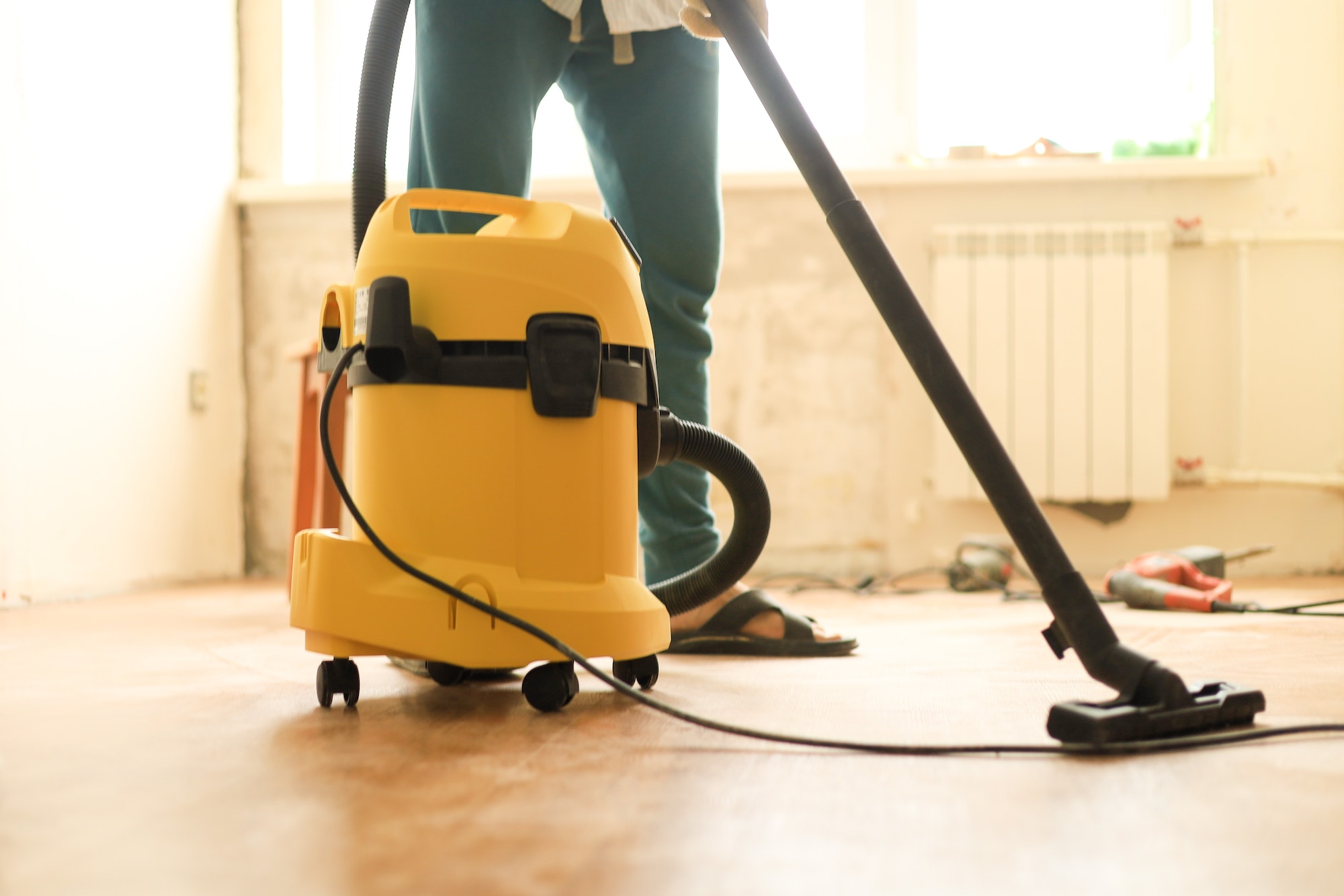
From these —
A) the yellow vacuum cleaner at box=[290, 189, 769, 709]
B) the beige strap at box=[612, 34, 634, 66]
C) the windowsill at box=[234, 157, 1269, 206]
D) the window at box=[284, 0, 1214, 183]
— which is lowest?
the yellow vacuum cleaner at box=[290, 189, 769, 709]

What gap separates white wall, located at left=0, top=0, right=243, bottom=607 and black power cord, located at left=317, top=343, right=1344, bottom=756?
5.24 ft

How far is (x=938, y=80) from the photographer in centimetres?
310

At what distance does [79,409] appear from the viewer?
2.26 m

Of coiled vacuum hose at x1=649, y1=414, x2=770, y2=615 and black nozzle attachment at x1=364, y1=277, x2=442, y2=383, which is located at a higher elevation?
black nozzle attachment at x1=364, y1=277, x2=442, y2=383

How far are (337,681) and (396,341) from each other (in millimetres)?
283

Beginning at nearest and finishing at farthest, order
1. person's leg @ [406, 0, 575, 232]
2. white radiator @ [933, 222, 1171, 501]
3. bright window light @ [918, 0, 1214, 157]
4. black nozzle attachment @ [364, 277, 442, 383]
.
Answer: black nozzle attachment @ [364, 277, 442, 383] → person's leg @ [406, 0, 575, 232] → white radiator @ [933, 222, 1171, 501] → bright window light @ [918, 0, 1214, 157]

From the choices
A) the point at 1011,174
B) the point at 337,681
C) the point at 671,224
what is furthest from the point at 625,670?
the point at 1011,174

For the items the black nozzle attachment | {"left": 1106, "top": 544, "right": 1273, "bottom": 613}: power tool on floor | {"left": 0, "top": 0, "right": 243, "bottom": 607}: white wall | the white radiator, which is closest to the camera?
the black nozzle attachment

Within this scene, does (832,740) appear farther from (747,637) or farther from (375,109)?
(375,109)

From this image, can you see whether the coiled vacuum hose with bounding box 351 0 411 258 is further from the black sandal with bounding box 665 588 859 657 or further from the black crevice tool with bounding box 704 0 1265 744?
the black sandal with bounding box 665 588 859 657

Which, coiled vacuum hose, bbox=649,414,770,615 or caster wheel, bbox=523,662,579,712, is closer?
caster wheel, bbox=523,662,579,712

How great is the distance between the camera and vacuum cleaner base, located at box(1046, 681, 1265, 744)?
68 centimetres

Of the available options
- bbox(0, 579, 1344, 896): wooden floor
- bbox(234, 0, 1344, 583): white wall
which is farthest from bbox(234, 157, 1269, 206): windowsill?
bbox(0, 579, 1344, 896): wooden floor

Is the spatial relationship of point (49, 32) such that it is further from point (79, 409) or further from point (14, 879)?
point (14, 879)
